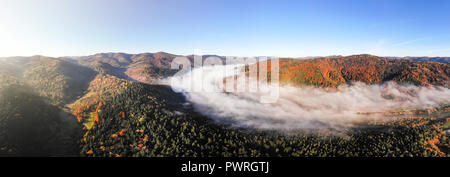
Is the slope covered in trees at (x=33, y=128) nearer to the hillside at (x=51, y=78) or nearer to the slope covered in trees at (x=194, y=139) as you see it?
the slope covered in trees at (x=194, y=139)

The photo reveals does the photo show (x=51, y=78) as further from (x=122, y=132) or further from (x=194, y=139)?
(x=194, y=139)

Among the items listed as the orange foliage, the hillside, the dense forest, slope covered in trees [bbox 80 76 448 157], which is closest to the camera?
the dense forest

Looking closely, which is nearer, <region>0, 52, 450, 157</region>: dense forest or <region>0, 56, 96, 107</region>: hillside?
<region>0, 52, 450, 157</region>: dense forest

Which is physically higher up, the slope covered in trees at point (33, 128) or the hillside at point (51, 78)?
the hillside at point (51, 78)

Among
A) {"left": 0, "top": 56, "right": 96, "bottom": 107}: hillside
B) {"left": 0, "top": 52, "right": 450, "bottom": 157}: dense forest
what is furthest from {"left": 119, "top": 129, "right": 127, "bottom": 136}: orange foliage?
{"left": 0, "top": 56, "right": 96, "bottom": 107}: hillside

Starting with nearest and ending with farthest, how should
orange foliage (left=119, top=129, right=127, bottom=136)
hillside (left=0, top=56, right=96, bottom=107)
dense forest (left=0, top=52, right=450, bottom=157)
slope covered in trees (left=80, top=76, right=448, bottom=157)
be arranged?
dense forest (left=0, top=52, right=450, bottom=157)
slope covered in trees (left=80, top=76, right=448, bottom=157)
orange foliage (left=119, top=129, right=127, bottom=136)
hillside (left=0, top=56, right=96, bottom=107)

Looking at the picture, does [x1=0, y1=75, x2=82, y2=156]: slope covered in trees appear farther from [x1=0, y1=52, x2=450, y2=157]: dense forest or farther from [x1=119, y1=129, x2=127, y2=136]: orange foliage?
[x1=119, y1=129, x2=127, y2=136]: orange foliage

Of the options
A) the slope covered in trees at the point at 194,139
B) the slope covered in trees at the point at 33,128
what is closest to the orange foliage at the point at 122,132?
the slope covered in trees at the point at 194,139

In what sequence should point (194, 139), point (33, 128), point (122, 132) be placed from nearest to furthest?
point (33, 128), point (122, 132), point (194, 139)

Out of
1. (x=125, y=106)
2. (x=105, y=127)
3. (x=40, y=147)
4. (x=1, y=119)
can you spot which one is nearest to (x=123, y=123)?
(x=105, y=127)

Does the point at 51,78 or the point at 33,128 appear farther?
the point at 51,78

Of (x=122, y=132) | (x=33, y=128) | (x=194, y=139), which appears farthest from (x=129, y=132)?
(x=33, y=128)

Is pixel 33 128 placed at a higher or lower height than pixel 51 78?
lower
